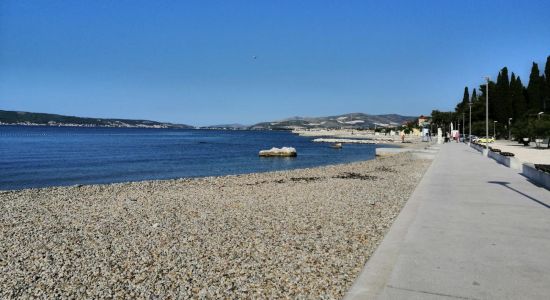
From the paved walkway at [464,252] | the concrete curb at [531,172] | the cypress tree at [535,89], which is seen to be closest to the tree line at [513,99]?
the cypress tree at [535,89]

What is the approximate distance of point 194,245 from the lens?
725cm

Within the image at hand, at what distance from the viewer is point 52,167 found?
33.5 meters

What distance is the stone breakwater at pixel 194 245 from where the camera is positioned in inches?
207

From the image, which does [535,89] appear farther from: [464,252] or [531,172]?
[464,252]

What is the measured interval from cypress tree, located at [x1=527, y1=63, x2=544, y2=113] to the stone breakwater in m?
70.3

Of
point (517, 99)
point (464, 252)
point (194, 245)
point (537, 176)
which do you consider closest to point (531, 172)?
point (537, 176)

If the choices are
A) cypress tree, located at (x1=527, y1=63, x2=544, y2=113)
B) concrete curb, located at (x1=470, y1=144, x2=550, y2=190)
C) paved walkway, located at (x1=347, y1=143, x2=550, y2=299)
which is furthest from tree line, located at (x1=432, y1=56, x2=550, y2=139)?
paved walkway, located at (x1=347, y1=143, x2=550, y2=299)

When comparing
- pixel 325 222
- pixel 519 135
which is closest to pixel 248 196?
pixel 325 222

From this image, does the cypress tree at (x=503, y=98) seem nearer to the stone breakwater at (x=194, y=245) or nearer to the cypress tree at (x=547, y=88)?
the cypress tree at (x=547, y=88)

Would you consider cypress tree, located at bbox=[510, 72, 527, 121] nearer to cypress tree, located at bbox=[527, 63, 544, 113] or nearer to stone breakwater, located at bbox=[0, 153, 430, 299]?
cypress tree, located at bbox=[527, 63, 544, 113]

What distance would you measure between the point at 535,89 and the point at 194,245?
7954cm

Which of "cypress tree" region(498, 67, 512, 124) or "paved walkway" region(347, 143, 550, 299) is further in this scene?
"cypress tree" region(498, 67, 512, 124)

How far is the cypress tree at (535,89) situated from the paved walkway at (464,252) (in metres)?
70.1

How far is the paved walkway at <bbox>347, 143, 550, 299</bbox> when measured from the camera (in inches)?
184
